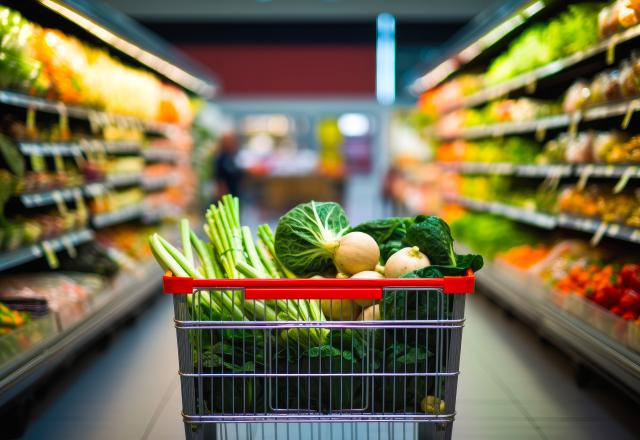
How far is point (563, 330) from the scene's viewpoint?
340cm

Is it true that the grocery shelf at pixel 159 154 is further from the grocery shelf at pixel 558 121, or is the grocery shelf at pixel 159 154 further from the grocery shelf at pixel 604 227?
the grocery shelf at pixel 604 227

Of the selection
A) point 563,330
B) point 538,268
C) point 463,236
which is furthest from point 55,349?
point 463,236

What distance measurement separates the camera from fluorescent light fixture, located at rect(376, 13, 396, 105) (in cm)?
1288

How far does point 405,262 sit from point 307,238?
308 mm

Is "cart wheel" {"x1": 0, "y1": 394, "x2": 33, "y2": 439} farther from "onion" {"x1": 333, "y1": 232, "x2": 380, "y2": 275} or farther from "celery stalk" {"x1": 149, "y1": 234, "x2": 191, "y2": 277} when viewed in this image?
"onion" {"x1": 333, "y1": 232, "x2": 380, "y2": 275}

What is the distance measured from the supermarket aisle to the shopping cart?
3.73 ft

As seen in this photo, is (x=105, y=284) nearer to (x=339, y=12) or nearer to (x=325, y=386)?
(x=325, y=386)

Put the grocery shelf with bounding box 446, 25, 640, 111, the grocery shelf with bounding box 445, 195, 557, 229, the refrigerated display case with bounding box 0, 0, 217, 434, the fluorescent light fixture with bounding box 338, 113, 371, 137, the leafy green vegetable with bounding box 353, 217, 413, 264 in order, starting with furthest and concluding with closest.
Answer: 1. the fluorescent light fixture with bounding box 338, 113, 371, 137
2. the grocery shelf with bounding box 445, 195, 557, 229
3. the grocery shelf with bounding box 446, 25, 640, 111
4. the refrigerated display case with bounding box 0, 0, 217, 434
5. the leafy green vegetable with bounding box 353, 217, 413, 264

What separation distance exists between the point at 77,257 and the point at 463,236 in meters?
3.62

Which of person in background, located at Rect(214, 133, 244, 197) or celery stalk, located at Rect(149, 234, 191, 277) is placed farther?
person in background, located at Rect(214, 133, 244, 197)

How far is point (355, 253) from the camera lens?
76.0 inches

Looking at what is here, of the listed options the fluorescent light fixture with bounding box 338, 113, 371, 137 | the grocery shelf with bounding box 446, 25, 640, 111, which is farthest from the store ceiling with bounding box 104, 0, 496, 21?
the grocery shelf with bounding box 446, 25, 640, 111

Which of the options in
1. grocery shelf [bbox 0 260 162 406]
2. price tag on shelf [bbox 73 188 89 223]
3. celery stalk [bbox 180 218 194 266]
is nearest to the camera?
celery stalk [bbox 180 218 194 266]

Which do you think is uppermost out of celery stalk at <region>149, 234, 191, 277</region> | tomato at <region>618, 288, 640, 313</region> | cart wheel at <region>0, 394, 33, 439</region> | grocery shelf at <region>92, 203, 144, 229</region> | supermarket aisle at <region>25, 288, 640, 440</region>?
celery stalk at <region>149, 234, 191, 277</region>
